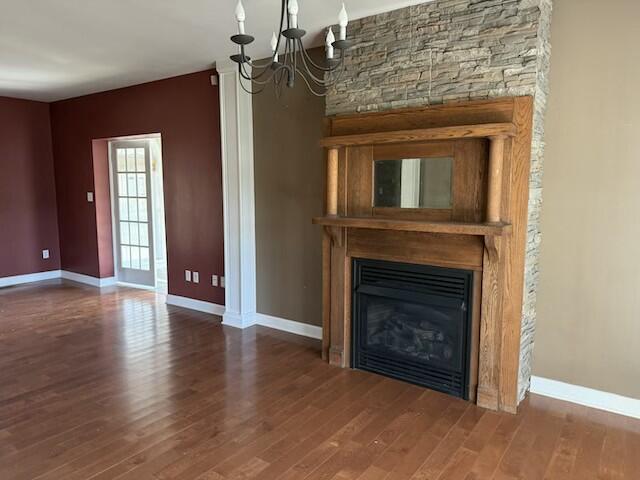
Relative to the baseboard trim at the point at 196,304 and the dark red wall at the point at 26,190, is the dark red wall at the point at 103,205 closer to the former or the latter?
the dark red wall at the point at 26,190

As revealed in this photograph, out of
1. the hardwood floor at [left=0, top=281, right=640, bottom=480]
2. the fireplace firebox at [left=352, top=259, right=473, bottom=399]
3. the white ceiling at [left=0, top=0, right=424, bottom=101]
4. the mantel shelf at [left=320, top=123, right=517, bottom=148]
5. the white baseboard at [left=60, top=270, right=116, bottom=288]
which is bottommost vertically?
the hardwood floor at [left=0, top=281, right=640, bottom=480]

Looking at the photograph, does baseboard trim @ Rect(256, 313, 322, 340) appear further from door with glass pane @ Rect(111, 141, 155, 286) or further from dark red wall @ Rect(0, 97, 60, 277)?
dark red wall @ Rect(0, 97, 60, 277)

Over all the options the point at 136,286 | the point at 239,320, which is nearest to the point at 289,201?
the point at 239,320

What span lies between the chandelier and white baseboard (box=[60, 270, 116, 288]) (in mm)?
3740

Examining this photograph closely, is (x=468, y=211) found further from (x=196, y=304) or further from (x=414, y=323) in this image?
(x=196, y=304)

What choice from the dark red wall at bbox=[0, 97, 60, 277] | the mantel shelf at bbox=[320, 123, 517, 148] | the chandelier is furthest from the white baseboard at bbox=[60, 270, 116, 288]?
the mantel shelf at bbox=[320, 123, 517, 148]

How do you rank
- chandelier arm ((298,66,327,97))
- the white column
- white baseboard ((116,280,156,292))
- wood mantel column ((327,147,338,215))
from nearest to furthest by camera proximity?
1. wood mantel column ((327,147,338,215))
2. chandelier arm ((298,66,327,97))
3. the white column
4. white baseboard ((116,280,156,292))

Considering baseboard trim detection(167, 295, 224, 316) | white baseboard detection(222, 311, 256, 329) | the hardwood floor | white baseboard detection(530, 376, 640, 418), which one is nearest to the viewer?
the hardwood floor

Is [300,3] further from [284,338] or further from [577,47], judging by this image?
[284,338]

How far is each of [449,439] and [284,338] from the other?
2003mm

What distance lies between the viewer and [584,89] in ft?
9.32

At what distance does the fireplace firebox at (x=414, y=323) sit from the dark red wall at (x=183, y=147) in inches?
81.6

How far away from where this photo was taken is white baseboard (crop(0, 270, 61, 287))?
253 inches

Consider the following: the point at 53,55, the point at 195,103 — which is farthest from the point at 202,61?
the point at 53,55
